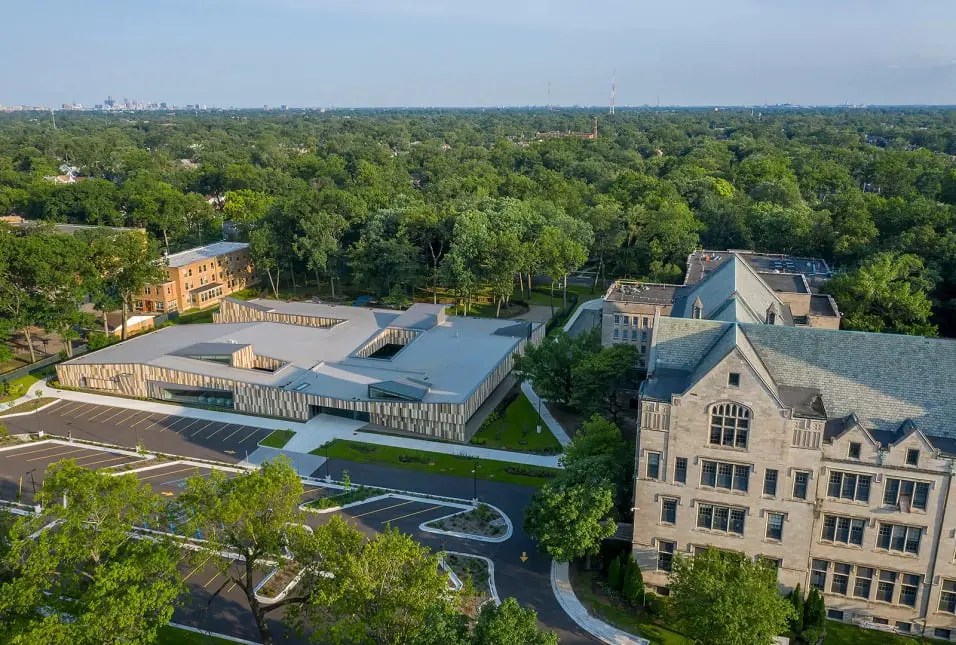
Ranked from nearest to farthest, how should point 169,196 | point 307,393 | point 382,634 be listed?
point 382,634 < point 307,393 < point 169,196

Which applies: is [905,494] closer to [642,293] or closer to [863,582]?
[863,582]

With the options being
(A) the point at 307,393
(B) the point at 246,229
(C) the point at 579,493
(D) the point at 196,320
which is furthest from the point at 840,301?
(B) the point at 246,229

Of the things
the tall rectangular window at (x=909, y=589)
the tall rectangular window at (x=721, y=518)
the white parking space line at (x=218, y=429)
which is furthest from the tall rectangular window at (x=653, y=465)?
the white parking space line at (x=218, y=429)

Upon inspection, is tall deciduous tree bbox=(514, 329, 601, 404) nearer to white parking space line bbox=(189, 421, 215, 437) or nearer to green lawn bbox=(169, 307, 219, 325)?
white parking space line bbox=(189, 421, 215, 437)

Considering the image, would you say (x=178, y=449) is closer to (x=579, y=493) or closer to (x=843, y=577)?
(x=579, y=493)

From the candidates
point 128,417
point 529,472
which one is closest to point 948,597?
point 529,472
